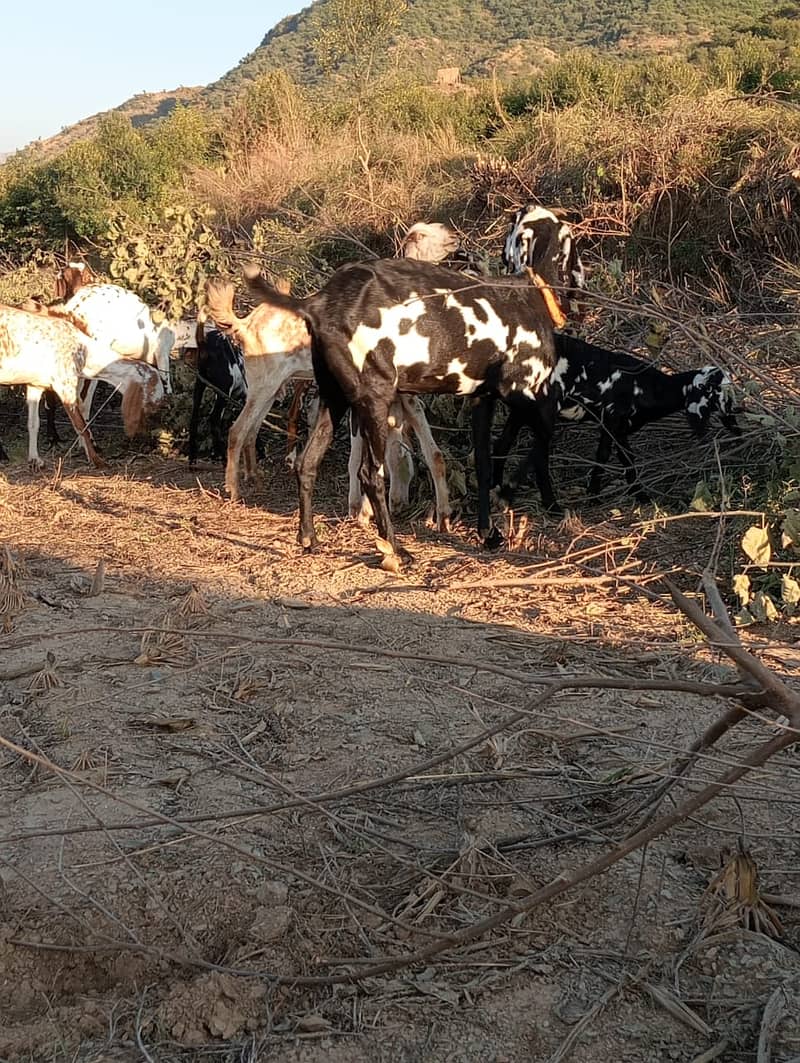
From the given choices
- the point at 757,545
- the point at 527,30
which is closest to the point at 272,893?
the point at 757,545

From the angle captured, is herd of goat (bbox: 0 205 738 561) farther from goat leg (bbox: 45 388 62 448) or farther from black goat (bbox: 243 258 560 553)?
goat leg (bbox: 45 388 62 448)

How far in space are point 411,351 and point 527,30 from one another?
206 ft

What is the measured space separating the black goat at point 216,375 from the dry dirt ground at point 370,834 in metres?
4.13

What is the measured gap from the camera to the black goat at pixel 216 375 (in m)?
9.86

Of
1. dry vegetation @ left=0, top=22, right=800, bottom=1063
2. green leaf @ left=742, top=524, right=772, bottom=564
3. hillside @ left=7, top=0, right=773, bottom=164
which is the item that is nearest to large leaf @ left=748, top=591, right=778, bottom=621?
dry vegetation @ left=0, top=22, right=800, bottom=1063

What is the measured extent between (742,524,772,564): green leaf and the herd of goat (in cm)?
152

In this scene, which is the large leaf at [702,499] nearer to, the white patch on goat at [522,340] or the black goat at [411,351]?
the black goat at [411,351]

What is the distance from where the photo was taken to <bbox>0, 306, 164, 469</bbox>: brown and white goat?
394 inches

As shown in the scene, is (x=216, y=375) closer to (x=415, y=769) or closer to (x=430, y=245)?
(x=430, y=245)

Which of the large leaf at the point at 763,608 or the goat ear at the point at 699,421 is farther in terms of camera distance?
the goat ear at the point at 699,421

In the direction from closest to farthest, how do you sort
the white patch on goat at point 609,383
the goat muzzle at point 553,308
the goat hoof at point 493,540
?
the goat hoof at point 493,540, the goat muzzle at point 553,308, the white patch on goat at point 609,383

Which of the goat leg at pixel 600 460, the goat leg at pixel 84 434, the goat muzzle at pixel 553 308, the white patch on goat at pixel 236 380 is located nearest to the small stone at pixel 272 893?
the goat leg at pixel 600 460

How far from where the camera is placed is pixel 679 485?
7.27 metres

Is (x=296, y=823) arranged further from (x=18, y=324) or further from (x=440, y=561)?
(x=18, y=324)
